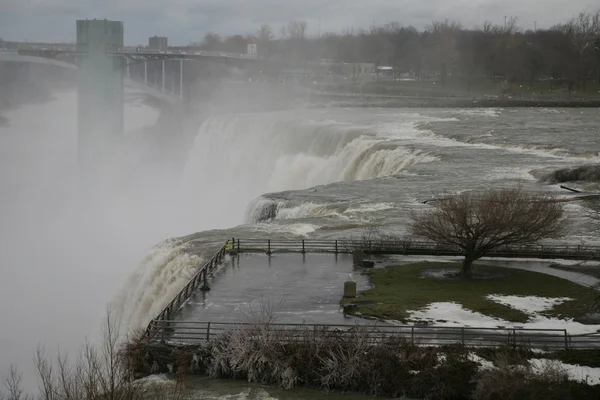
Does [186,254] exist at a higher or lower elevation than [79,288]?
higher

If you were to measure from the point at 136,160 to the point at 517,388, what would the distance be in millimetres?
61966

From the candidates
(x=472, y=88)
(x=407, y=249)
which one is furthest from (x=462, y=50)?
(x=407, y=249)

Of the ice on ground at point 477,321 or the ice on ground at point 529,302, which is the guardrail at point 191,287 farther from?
the ice on ground at point 529,302

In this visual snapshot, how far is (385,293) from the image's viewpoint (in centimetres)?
2298

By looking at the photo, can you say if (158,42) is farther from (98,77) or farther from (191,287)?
(191,287)

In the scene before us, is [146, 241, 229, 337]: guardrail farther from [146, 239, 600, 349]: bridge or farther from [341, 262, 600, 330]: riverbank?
[341, 262, 600, 330]: riverbank

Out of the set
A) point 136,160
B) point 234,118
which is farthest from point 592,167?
point 136,160

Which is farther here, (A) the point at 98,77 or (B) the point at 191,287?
(A) the point at 98,77

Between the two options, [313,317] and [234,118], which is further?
[234,118]

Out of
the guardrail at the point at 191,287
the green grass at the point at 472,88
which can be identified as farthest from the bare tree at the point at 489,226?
the green grass at the point at 472,88

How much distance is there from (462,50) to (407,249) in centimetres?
7169

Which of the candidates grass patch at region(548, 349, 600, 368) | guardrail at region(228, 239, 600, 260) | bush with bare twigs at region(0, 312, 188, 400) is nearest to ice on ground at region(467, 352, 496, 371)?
grass patch at region(548, 349, 600, 368)

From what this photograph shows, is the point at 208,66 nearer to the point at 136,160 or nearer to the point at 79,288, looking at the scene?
the point at 136,160

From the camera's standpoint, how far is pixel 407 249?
27.0m
